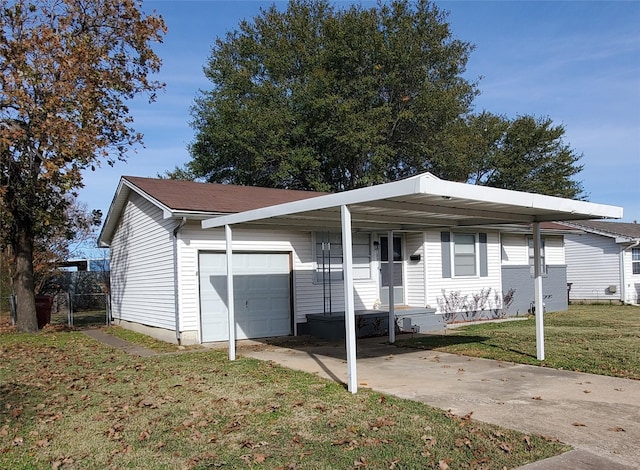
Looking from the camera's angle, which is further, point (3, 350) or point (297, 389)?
point (3, 350)

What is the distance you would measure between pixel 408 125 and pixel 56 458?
2601 centimetres

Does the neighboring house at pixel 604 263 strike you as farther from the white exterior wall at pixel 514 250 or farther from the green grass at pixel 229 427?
the green grass at pixel 229 427

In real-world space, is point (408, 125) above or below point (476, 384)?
above

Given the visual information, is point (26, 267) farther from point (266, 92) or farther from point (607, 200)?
point (607, 200)

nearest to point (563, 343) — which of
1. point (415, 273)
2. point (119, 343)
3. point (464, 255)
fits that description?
point (415, 273)

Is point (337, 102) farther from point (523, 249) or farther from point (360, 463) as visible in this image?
point (360, 463)

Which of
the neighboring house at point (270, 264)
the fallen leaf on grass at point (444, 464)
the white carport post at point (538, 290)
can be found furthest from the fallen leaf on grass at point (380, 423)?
the white carport post at point (538, 290)

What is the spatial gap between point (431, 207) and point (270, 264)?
6.30 m

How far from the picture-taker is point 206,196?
14227 millimetres

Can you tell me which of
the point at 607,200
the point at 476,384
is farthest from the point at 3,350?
the point at 607,200

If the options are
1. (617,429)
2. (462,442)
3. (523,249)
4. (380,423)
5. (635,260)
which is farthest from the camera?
(635,260)

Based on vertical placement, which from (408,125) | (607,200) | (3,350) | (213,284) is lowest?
(3,350)

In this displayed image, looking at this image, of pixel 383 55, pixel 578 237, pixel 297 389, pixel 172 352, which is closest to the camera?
pixel 297 389

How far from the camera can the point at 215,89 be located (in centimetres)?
3212
